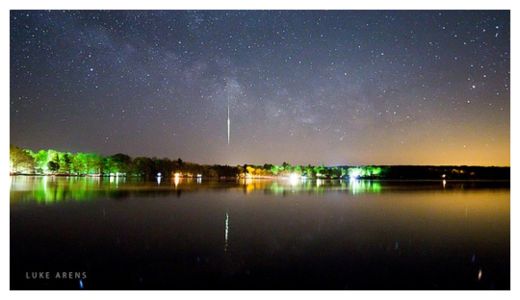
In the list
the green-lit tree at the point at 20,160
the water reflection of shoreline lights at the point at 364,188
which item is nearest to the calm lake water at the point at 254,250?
the water reflection of shoreline lights at the point at 364,188

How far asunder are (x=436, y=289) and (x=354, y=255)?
223cm

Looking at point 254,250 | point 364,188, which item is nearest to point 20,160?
point 364,188

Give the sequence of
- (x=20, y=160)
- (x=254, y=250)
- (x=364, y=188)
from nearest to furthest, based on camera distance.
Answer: (x=254, y=250) → (x=364, y=188) → (x=20, y=160)

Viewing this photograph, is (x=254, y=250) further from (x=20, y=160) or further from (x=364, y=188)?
(x=20, y=160)

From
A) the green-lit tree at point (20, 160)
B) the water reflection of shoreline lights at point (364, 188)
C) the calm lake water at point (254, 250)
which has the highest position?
the green-lit tree at point (20, 160)

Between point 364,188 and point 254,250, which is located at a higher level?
point 254,250

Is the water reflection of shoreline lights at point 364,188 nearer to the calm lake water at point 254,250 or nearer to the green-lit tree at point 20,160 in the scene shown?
the calm lake water at point 254,250

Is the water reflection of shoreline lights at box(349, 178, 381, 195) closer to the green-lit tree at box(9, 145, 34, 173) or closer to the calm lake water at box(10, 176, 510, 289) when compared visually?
the calm lake water at box(10, 176, 510, 289)

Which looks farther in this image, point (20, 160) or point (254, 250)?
point (20, 160)

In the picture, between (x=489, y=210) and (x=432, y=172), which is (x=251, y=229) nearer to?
(x=489, y=210)

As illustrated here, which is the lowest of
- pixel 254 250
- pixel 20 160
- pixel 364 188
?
pixel 364 188
